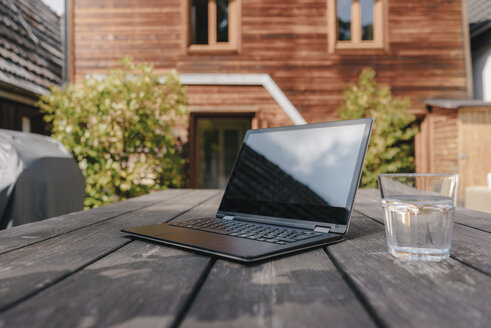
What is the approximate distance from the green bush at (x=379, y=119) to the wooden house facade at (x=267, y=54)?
266 millimetres

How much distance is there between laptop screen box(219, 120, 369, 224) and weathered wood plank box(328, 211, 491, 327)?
0.19 meters

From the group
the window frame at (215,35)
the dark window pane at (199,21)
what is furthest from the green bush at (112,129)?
the dark window pane at (199,21)

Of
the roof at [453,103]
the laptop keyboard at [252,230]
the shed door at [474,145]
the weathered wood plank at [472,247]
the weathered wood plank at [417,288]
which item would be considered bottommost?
the weathered wood plank at [472,247]

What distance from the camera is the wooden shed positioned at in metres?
5.60

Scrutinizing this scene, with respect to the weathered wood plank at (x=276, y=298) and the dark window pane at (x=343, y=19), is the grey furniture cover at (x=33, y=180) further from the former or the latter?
the dark window pane at (x=343, y=19)

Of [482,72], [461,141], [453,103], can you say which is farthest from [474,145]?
[482,72]

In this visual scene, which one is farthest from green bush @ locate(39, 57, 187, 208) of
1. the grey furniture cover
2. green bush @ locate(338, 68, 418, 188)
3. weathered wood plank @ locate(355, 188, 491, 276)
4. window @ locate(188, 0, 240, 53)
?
weathered wood plank @ locate(355, 188, 491, 276)

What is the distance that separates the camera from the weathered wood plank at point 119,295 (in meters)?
0.39

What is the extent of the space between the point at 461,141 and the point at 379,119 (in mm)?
1618

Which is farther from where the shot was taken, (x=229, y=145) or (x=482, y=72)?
(x=229, y=145)

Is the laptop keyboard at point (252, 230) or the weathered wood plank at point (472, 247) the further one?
the laptop keyboard at point (252, 230)

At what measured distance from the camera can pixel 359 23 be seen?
5801 millimetres

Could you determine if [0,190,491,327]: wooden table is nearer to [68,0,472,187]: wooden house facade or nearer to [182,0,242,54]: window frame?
[68,0,472,187]: wooden house facade

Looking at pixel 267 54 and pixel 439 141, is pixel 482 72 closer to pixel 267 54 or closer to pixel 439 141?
pixel 439 141
